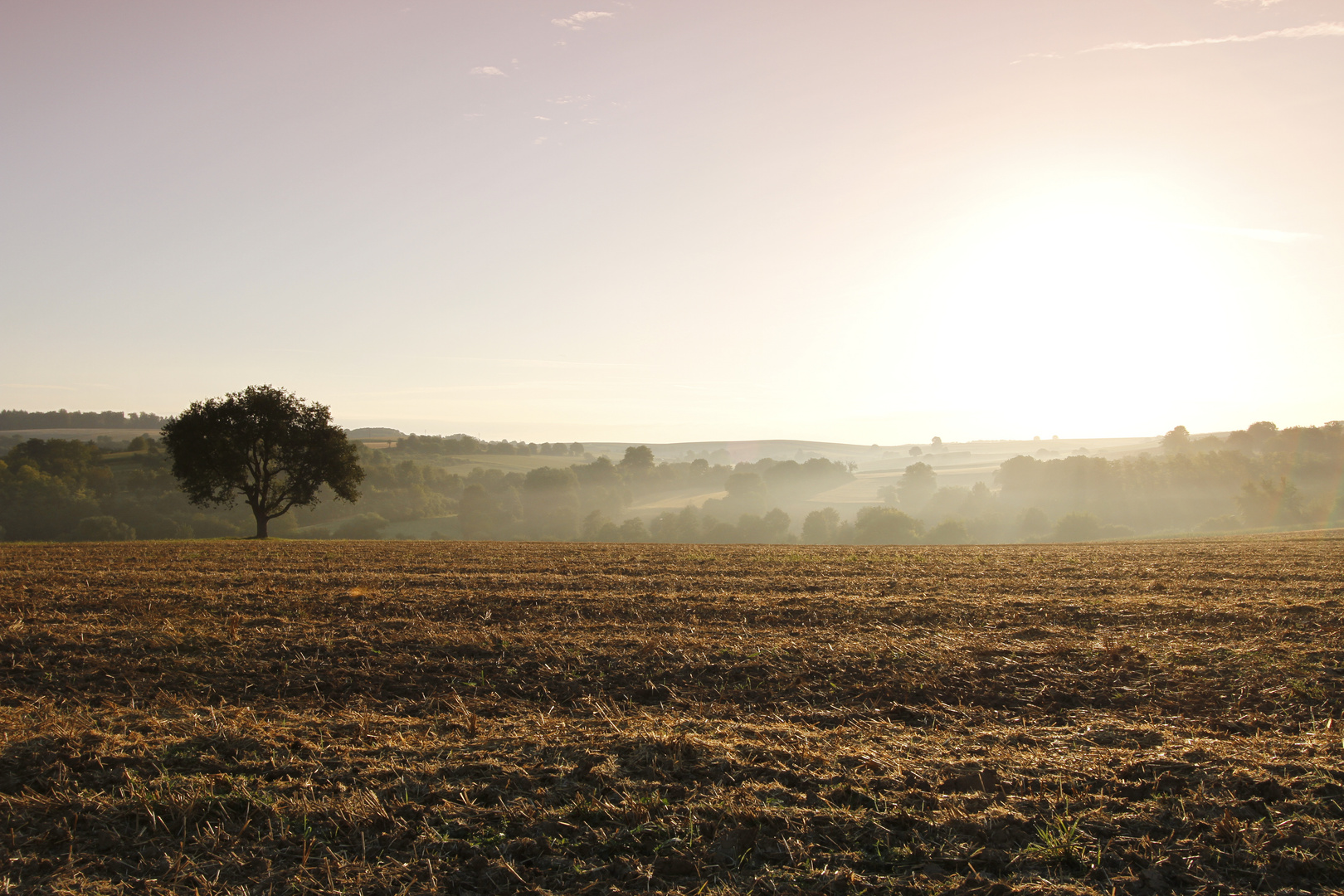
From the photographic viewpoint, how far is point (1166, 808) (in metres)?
4.84

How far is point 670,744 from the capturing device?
582 centimetres

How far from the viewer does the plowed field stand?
170 inches


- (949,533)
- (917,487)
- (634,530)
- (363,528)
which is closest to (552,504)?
(634,530)

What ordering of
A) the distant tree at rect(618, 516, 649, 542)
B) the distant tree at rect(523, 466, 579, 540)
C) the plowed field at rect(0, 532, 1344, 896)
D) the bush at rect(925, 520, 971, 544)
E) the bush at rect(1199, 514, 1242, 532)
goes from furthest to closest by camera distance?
the distant tree at rect(523, 466, 579, 540), the distant tree at rect(618, 516, 649, 542), the bush at rect(925, 520, 971, 544), the bush at rect(1199, 514, 1242, 532), the plowed field at rect(0, 532, 1344, 896)

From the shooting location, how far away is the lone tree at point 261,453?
3562 cm

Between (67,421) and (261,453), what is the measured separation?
4946 inches

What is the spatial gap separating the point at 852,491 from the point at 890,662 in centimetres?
10566

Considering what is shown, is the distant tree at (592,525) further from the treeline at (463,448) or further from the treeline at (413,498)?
the treeline at (463,448)

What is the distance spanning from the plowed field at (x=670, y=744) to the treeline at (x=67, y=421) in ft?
441

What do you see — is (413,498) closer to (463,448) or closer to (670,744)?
(463,448)

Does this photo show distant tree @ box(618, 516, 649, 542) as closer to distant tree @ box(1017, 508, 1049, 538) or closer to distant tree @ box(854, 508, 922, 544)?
distant tree @ box(854, 508, 922, 544)

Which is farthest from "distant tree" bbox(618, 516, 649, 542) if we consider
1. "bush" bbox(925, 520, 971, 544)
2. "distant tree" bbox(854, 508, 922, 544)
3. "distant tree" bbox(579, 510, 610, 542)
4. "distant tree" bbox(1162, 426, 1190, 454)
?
"distant tree" bbox(1162, 426, 1190, 454)

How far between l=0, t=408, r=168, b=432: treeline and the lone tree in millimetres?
99685

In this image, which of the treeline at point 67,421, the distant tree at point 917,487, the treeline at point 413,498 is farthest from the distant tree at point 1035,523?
the treeline at point 67,421
